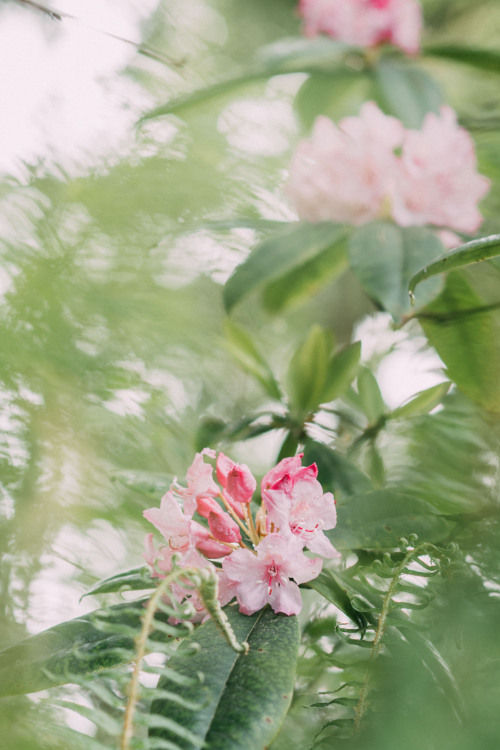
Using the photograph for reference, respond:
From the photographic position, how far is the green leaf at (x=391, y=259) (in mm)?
702

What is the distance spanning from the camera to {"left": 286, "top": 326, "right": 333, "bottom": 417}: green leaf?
2.97 ft

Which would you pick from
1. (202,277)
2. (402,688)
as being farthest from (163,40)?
(402,688)

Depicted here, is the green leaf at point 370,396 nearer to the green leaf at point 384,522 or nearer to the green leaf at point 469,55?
the green leaf at point 384,522

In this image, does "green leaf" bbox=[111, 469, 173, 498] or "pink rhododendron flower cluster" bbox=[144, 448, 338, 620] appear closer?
"pink rhododendron flower cluster" bbox=[144, 448, 338, 620]

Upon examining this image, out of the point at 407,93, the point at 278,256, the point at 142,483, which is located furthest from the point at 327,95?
the point at 142,483

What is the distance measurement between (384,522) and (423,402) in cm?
31

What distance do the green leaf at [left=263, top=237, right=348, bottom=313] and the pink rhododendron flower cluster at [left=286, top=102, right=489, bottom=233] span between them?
0.31ft

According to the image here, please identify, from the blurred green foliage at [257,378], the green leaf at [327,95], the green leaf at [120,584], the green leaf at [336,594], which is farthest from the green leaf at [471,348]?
the green leaf at [327,95]

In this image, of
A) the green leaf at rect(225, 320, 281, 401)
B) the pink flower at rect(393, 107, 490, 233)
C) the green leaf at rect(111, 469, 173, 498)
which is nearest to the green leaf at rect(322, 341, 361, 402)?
the green leaf at rect(225, 320, 281, 401)

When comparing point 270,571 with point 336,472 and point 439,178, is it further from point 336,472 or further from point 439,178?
point 439,178

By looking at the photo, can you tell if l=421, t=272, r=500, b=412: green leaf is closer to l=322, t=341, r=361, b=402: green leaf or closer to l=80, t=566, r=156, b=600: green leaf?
l=322, t=341, r=361, b=402: green leaf

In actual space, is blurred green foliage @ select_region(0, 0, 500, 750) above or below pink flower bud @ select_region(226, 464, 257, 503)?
above

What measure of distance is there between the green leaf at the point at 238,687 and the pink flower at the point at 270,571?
19mm

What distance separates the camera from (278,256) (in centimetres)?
91
